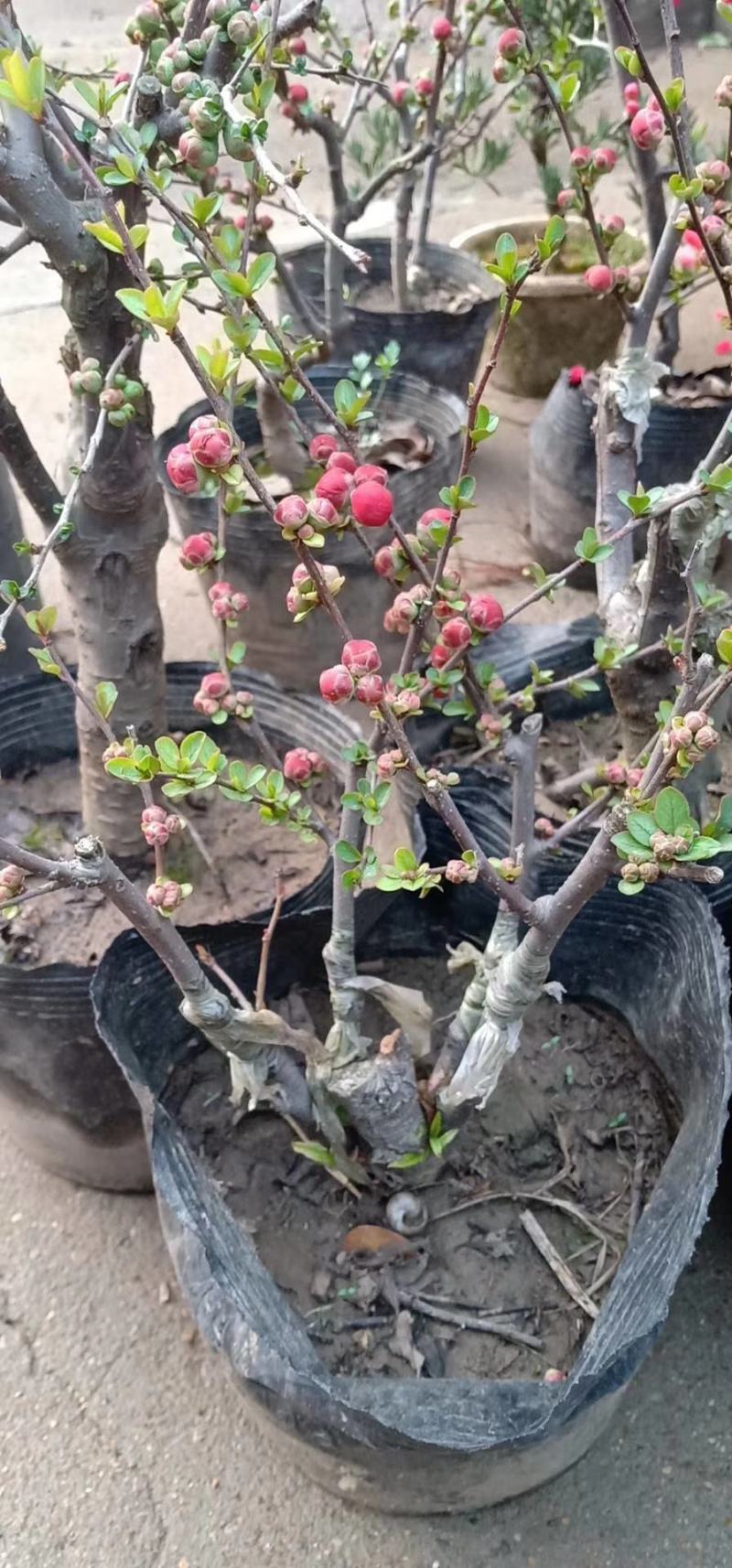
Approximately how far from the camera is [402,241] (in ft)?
7.63

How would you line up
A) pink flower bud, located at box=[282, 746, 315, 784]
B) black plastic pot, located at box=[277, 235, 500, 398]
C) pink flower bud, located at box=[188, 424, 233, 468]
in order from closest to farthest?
pink flower bud, located at box=[188, 424, 233, 468]
pink flower bud, located at box=[282, 746, 315, 784]
black plastic pot, located at box=[277, 235, 500, 398]

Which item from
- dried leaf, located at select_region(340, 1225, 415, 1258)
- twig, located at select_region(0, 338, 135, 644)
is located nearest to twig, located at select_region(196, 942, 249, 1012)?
dried leaf, located at select_region(340, 1225, 415, 1258)

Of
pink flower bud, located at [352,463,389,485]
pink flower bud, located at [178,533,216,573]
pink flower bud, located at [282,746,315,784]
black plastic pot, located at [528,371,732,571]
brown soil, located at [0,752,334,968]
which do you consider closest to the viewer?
pink flower bud, located at [352,463,389,485]

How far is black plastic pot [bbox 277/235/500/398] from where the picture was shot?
2357mm

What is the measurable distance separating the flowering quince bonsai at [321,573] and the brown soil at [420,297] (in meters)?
1.43

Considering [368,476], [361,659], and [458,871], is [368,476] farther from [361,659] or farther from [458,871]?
[458,871]

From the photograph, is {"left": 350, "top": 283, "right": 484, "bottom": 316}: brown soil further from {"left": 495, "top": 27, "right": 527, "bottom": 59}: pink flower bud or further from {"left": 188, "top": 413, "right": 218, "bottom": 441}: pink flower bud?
{"left": 188, "top": 413, "right": 218, "bottom": 441}: pink flower bud

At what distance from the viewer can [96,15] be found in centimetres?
646

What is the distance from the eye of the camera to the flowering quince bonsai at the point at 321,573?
2.29 feet

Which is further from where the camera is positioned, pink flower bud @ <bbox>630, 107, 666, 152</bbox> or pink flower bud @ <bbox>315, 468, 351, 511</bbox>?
pink flower bud @ <bbox>630, 107, 666, 152</bbox>

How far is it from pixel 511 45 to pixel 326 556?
31.1 inches

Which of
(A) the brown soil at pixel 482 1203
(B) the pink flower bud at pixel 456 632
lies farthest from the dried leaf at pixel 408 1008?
(B) the pink flower bud at pixel 456 632

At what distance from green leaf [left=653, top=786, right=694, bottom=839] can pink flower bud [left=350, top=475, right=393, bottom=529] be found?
23cm

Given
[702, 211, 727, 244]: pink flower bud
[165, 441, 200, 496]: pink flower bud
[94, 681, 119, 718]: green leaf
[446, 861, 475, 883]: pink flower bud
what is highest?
[165, 441, 200, 496]: pink flower bud
